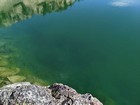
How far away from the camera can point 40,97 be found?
653 inches

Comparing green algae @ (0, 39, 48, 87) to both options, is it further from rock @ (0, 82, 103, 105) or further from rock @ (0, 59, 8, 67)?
rock @ (0, 82, 103, 105)

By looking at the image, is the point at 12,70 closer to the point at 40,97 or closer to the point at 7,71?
the point at 7,71

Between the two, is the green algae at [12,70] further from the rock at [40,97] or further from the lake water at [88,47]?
the rock at [40,97]

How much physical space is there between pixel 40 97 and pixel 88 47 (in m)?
42.2

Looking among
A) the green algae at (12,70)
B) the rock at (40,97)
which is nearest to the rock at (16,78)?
the green algae at (12,70)

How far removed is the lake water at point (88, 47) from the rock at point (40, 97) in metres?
21.7

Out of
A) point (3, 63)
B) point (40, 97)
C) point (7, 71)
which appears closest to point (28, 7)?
point (3, 63)

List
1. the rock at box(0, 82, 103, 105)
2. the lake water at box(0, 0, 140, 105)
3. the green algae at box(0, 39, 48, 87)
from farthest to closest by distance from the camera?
the lake water at box(0, 0, 140, 105) → the green algae at box(0, 39, 48, 87) → the rock at box(0, 82, 103, 105)

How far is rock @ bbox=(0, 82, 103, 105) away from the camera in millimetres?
16125

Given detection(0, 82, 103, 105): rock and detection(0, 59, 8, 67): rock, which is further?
detection(0, 59, 8, 67): rock

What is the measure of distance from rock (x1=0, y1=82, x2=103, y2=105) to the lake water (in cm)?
2167

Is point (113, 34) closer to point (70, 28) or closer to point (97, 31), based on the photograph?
point (97, 31)

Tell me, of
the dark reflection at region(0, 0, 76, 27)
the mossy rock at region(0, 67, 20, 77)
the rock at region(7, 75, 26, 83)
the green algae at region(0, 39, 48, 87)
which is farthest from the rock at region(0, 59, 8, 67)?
the dark reflection at region(0, 0, 76, 27)

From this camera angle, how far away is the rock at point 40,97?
1612 centimetres
